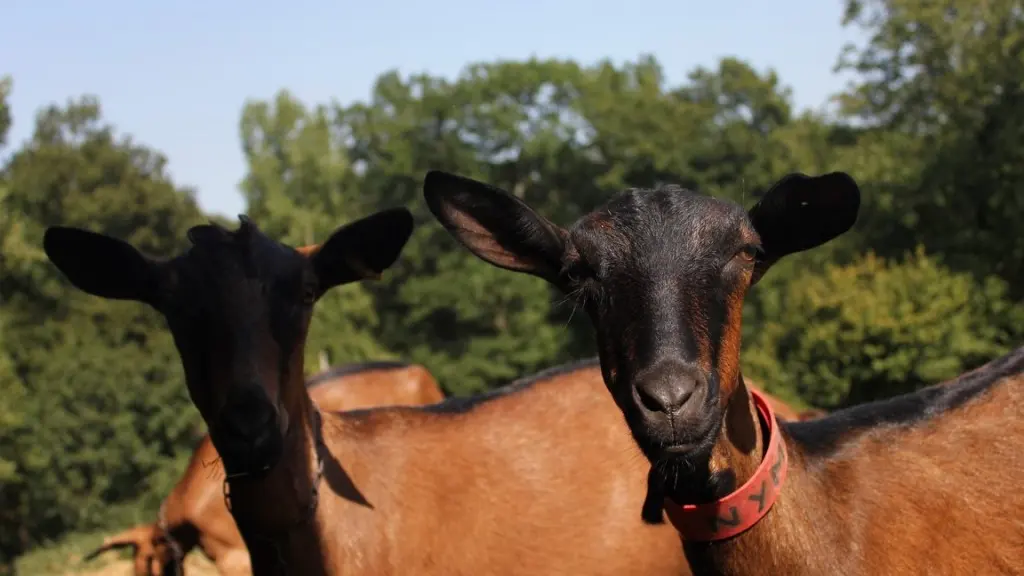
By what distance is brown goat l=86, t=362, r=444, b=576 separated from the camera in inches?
384

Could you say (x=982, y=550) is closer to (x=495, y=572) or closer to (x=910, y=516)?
(x=910, y=516)

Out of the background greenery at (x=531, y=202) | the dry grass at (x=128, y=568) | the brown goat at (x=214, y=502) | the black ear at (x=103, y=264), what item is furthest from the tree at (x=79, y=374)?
the black ear at (x=103, y=264)

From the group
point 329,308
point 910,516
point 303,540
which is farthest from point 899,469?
point 329,308

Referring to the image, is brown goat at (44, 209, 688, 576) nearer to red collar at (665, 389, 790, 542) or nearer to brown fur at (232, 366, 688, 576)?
brown fur at (232, 366, 688, 576)

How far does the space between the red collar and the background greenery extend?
2888 cm

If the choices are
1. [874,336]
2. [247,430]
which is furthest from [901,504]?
[874,336]

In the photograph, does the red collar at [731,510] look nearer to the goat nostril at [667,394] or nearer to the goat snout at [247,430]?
the goat nostril at [667,394]

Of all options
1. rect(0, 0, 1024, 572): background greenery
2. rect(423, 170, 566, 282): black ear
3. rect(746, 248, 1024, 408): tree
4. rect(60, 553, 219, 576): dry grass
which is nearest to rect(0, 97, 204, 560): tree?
rect(0, 0, 1024, 572): background greenery

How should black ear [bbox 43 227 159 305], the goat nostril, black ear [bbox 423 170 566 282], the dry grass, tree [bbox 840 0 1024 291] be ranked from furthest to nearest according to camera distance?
tree [bbox 840 0 1024 291], the dry grass, black ear [bbox 43 227 159 305], black ear [bbox 423 170 566 282], the goat nostril

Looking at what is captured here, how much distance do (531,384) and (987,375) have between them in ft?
8.20

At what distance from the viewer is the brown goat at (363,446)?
4887 mm

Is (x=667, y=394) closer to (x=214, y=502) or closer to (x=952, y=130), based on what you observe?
(x=214, y=502)

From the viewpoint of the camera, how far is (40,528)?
43938mm

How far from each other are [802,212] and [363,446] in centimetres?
269
